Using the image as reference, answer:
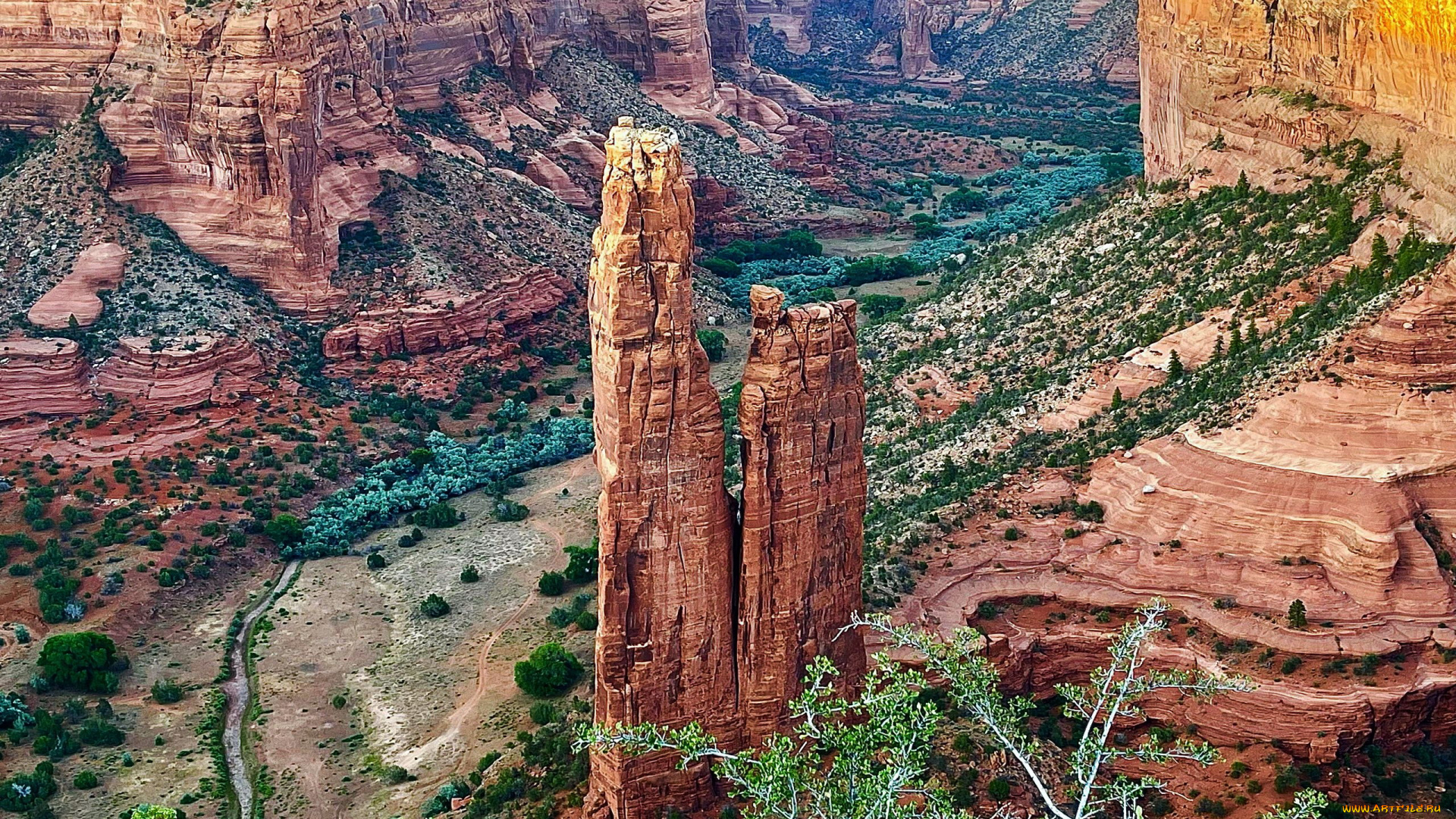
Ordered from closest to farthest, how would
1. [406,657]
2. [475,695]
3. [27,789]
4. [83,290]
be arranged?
1. [27,789]
2. [475,695]
3. [406,657]
4. [83,290]

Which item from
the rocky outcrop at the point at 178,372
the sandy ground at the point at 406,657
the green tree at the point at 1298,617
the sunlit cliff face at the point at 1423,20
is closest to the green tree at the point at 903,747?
the green tree at the point at 1298,617

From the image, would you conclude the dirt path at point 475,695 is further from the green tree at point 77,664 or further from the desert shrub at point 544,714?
the green tree at point 77,664

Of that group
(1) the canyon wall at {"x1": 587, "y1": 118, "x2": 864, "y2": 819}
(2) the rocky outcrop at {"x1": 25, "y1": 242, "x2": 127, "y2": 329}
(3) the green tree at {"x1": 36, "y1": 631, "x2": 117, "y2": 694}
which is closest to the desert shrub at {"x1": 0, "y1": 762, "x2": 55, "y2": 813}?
(3) the green tree at {"x1": 36, "y1": 631, "x2": 117, "y2": 694}

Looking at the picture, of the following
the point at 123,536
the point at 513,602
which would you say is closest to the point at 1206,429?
the point at 513,602

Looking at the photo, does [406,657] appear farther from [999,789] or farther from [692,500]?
[999,789]

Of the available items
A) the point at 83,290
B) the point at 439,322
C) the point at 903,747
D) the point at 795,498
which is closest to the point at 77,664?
the point at 795,498

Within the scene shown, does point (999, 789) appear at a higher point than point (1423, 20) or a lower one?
lower

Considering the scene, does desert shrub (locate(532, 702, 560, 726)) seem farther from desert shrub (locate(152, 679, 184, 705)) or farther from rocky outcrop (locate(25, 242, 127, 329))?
rocky outcrop (locate(25, 242, 127, 329))

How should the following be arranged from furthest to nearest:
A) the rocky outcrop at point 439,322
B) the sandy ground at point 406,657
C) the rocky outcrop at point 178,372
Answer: the rocky outcrop at point 439,322 → the rocky outcrop at point 178,372 → the sandy ground at point 406,657
